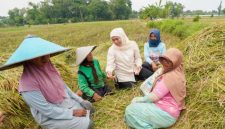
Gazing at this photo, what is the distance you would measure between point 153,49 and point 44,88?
226 cm

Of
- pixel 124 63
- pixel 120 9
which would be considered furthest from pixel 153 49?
pixel 120 9

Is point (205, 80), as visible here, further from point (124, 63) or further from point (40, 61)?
point (40, 61)

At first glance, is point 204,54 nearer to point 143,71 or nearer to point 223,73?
point 223,73

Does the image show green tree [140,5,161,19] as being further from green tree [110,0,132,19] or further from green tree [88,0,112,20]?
green tree [110,0,132,19]

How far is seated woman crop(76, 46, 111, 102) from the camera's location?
11.5 ft

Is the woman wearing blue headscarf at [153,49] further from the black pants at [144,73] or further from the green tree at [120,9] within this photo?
the green tree at [120,9]

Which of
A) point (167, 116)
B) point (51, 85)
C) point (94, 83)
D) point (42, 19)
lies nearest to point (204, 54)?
point (167, 116)

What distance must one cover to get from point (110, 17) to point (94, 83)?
5733 cm

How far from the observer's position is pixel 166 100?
9.36 feet

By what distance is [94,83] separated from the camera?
12.3 ft

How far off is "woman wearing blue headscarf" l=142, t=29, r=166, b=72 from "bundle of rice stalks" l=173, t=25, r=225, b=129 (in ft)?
1.39

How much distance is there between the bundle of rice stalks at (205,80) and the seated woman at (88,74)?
4.02 feet

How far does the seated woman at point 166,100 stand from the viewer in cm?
280

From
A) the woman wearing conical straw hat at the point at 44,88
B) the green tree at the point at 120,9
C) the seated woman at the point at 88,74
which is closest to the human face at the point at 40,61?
the woman wearing conical straw hat at the point at 44,88
